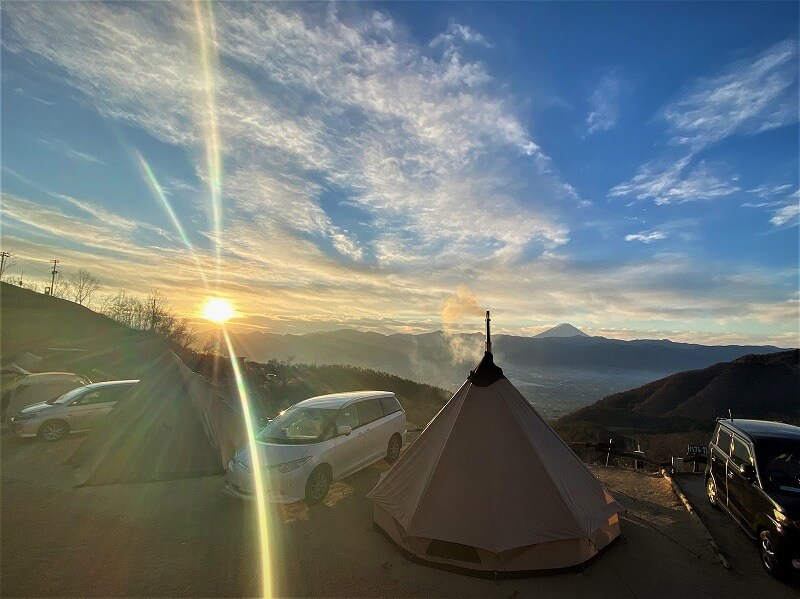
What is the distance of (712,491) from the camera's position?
864 cm

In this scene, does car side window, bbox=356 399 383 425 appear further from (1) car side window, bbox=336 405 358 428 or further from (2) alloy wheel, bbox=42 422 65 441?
(2) alloy wheel, bbox=42 422 65 441

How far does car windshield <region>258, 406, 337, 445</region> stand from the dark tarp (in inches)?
62.0

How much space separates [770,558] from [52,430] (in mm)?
16958

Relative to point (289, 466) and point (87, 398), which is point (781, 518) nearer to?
Result: point (289, 466)

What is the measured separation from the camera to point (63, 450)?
37.2 ft

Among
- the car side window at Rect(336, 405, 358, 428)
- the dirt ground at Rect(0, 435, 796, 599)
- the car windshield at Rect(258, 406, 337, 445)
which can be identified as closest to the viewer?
the dirt ground at Rect(0, 435, 796, 599)

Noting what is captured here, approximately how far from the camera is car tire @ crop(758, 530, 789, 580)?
559cm

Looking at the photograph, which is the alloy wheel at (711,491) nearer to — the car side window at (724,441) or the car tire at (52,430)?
the car side window at (724,441)

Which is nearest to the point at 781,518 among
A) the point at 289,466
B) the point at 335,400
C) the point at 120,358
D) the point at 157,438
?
the point at 289,466

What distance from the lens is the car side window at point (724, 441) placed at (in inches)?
311

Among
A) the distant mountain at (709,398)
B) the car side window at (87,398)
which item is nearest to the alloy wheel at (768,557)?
the car side window at (87,398)

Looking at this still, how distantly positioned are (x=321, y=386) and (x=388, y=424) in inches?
687

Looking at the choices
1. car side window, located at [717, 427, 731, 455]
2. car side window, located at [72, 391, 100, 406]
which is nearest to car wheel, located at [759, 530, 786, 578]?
car side window, located at [717, 427, 731, 455]

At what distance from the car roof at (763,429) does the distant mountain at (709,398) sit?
3485 cm
